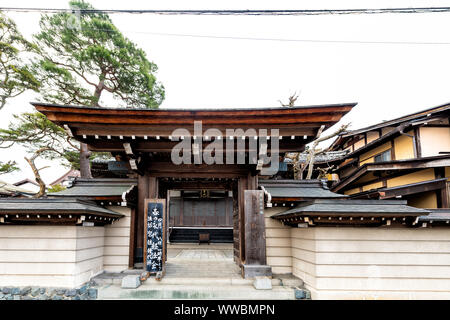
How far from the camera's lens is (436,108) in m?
11.0

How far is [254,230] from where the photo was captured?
6.75m

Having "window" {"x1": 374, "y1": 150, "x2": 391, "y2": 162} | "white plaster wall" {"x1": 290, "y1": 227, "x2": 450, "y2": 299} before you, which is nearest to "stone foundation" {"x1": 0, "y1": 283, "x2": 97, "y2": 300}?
"white plaster wall" {"x1": 290, "y1": 227, "x2": 450, "y2": 299}

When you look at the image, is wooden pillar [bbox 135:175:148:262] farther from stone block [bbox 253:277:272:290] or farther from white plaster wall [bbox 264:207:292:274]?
white plaster wall [bbox 264:207:292:274]

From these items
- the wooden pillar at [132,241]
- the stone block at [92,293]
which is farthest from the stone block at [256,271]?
the stone block at [92,293]

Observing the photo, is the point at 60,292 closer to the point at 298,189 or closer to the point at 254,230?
the point at 254,230

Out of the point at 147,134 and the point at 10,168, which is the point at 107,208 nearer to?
the point at 147,134

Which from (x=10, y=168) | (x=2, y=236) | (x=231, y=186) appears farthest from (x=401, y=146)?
(x=10, y=168)

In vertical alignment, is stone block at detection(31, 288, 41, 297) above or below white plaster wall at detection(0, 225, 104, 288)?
below

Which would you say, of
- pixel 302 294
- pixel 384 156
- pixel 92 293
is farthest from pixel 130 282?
pixel 384 156

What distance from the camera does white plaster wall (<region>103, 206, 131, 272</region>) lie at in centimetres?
702

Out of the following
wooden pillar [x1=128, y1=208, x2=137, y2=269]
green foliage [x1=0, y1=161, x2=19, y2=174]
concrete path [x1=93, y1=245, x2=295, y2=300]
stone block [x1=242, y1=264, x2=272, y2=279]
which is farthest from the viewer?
green foliage [x1=0, y1=161, x2=19, y2=174]

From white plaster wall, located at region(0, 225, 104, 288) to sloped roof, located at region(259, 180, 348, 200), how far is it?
16.1 feet

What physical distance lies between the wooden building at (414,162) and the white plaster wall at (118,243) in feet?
24.9

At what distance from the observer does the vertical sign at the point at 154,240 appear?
635 cm
